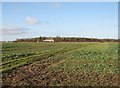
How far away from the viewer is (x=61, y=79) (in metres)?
19.7

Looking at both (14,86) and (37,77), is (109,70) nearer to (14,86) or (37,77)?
(37,77)

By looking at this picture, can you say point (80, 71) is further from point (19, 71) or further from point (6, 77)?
point (6, 77)

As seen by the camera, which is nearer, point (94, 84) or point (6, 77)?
point (94, 84)

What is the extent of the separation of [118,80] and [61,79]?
4.10 metres

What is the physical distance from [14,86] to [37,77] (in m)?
3.34

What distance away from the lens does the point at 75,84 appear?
18.3m

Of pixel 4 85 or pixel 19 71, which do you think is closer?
pixel 4 85

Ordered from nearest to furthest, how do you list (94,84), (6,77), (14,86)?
(14,86) < (94,84) < (6,77)

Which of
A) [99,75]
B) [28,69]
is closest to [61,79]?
[99,75]

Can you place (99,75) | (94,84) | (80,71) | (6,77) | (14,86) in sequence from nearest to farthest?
(14,86) < (94,84) < (6,77) < (99,75) < (80,71)

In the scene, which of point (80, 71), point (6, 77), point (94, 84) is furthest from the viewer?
point (80, 71)

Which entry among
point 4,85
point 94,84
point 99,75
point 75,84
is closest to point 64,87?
point 75,84

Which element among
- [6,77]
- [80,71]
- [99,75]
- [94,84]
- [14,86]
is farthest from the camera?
[80,71]

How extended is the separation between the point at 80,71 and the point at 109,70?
2.66 m
